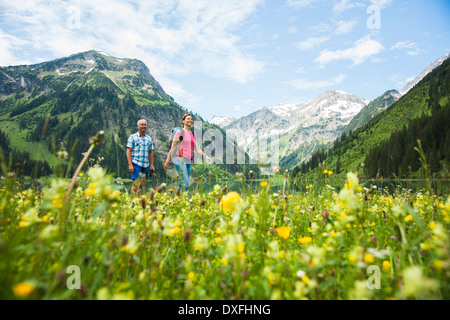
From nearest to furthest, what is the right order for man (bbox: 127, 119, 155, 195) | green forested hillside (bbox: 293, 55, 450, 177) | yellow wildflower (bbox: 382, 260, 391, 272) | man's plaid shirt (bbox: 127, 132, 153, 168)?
1. yellow wildflower (bbox: 382, 260, 391, 272)
2. man (bbox: 127, 119, 155, 195)
3. man's plaid shirt (bbox: 127, 132, 153, 168)
4. green forested hillside (bbox: 293, 55, 450, 177)

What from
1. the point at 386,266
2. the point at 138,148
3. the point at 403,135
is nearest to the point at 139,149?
the point at 138,148

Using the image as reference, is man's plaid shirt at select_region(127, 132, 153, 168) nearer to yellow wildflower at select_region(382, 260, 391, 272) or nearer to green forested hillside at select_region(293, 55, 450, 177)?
yellow wildflower at select_region(382, 260, 391, 272)

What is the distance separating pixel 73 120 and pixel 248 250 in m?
230

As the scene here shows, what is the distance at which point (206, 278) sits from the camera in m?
2.08

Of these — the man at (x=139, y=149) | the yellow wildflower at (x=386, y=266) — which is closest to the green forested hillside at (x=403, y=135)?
the man at (x=139, y=149)

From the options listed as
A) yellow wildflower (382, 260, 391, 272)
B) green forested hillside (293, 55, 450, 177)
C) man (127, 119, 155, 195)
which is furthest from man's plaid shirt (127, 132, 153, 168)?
green forested hillside (293, 55, 450, 177)

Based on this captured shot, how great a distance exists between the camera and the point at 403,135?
309 feet

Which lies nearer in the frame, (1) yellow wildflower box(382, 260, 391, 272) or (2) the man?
(1) yellow wildflower box(382, 260, 391, 272)

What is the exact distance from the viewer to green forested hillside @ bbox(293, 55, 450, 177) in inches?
3278

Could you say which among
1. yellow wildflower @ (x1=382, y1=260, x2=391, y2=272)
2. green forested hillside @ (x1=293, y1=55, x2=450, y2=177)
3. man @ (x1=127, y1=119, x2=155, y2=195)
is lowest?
yellow wildflower @ (x1=382, y1=260, x2=391, y2=272)

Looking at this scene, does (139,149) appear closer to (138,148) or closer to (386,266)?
(138,148)

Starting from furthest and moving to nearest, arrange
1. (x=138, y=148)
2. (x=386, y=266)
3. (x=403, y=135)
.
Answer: (x=403, y=135)
(x=138, y=148)
(x=386, y=266)
